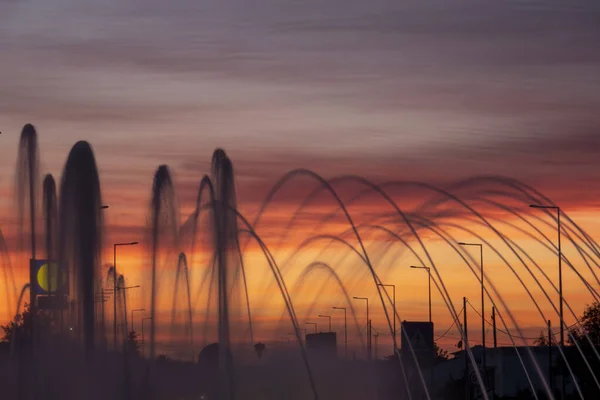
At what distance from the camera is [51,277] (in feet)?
208

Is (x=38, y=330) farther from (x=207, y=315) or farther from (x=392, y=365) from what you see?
(x=392, y=365)

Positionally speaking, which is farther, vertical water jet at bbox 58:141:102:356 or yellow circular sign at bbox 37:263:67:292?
yellow circular sign at bbox 37:263:67:292

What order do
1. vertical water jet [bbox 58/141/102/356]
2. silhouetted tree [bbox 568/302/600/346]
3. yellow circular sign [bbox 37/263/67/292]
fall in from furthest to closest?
silhouetted tree [bbox 568/302/600/346]
yellow circular sign [bbox 37/263/67/292]
vertical water jet [bbox 58/141/102/356]

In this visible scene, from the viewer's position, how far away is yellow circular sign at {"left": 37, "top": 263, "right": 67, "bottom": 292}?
63.6 meters

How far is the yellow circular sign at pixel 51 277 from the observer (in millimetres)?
63562

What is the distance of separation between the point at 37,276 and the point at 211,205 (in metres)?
8.99

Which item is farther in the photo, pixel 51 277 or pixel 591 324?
pixel 591 324

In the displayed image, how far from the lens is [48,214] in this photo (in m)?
64.8

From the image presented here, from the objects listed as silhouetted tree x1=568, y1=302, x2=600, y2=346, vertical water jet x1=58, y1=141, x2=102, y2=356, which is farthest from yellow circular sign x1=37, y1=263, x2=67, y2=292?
silhouetted tree x1=568, y1=302, x2=600, y2=346

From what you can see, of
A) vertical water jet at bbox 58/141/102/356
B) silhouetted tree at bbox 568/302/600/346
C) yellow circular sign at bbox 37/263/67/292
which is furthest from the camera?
silhouetted tree at bbox 568/302/600/346

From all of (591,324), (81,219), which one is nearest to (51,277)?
(81,219)

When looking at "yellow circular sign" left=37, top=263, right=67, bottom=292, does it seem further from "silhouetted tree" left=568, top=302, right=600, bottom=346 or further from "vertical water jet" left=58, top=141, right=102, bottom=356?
"silhouetted tree" left=568, top=302, right=600, bottom=346

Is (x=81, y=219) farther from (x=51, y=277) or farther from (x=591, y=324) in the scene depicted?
(x=591, y=324)

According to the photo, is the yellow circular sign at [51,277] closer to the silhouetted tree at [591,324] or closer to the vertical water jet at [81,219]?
the vertical water jet at [81,219]
